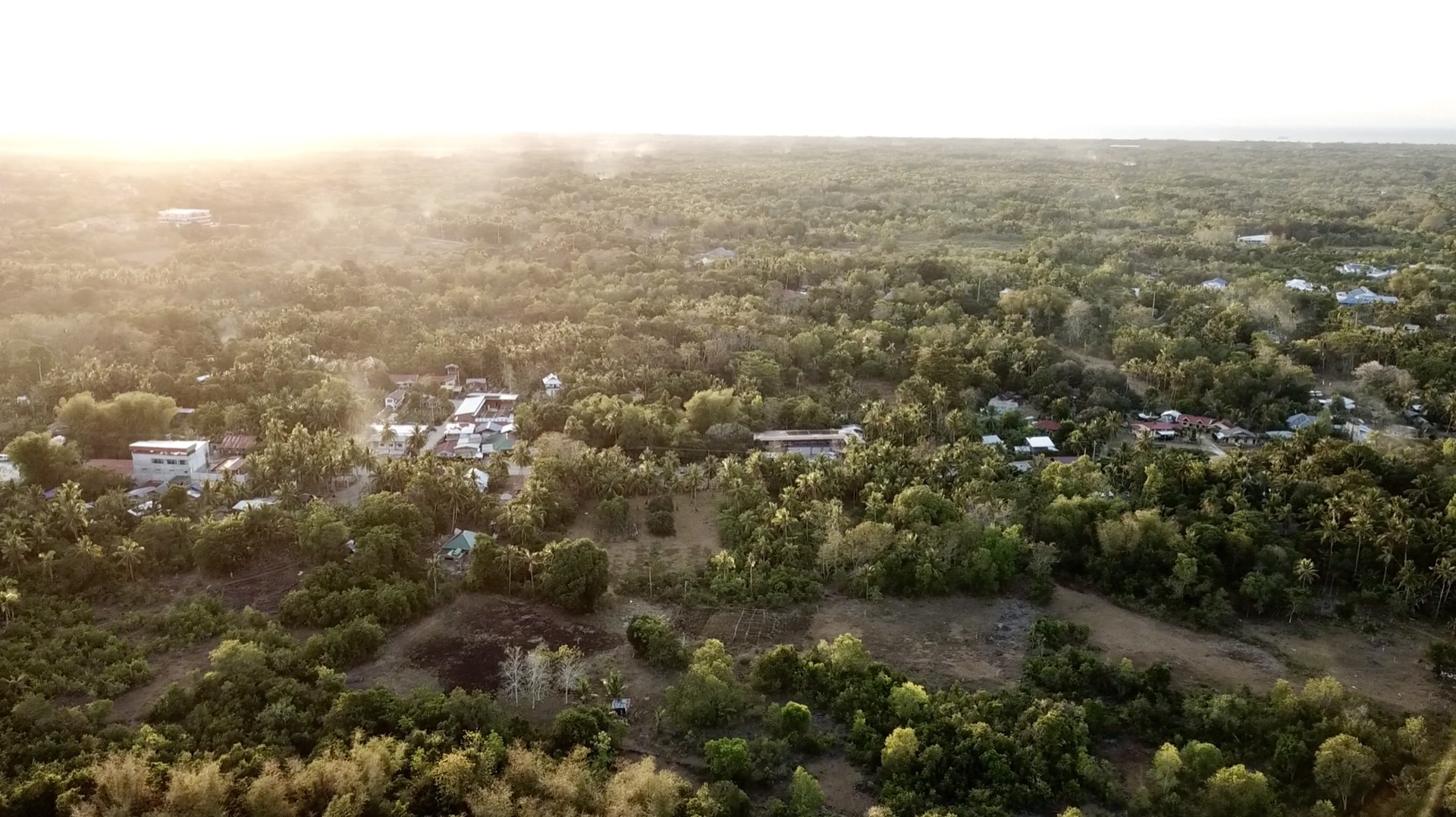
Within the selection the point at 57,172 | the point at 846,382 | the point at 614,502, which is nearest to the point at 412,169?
the point at 57,172

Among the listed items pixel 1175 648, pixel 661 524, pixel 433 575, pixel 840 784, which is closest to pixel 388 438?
pixel 433 575

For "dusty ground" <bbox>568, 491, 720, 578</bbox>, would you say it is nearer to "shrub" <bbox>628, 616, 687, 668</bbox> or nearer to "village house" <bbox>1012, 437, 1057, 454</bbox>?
"shrub" <bbox>628, 616, 687, 668</bbox>

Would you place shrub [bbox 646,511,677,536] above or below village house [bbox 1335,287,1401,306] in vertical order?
below

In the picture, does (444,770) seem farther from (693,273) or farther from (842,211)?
(842,211)

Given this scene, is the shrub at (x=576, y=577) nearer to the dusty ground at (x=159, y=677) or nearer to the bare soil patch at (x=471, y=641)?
the bare soil patch at (x=471, y=641)

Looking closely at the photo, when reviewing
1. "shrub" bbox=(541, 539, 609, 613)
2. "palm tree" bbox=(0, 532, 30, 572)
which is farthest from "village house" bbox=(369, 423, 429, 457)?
"shrub" bbox=(541, 539, 609, 613)

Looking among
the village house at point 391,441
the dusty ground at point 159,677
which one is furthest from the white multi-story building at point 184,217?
the dusty ground at point 159,677
